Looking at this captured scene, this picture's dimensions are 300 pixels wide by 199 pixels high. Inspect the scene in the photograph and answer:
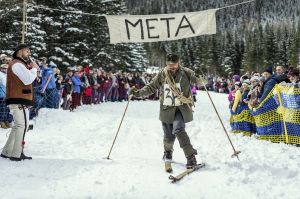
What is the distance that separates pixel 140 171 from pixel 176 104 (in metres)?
1.21

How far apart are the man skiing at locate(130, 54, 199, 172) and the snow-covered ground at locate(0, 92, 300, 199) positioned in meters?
0.39

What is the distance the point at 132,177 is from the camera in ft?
19.5

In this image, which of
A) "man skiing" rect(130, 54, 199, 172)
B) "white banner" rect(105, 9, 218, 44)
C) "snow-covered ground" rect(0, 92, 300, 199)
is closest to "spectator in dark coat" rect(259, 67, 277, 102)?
"snow-covered ground" rect(0, 92, 300, 199)

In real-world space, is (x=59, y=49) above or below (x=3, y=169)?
above

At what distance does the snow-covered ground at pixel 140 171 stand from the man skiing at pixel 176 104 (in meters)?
0.39

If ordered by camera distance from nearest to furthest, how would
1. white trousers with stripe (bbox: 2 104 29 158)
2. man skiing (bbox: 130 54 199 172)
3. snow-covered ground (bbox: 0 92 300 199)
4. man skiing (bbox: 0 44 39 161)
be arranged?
snow-covered ground (bbox: 0 92 300 199)
man skiing (bbox: 130 54 199 172)
man skiing (bbox: 0 44 39 161)
white trousers with stripe (bbox: 2 104 29 158)

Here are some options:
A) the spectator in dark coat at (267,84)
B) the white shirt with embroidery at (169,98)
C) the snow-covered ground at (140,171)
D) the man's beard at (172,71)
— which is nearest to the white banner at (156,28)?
the spectator in dark coat at (267,84)

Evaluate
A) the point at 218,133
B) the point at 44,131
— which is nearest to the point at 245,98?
Answer: the point at 218,133

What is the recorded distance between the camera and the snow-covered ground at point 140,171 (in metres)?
5.16

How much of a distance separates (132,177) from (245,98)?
5.72 meters

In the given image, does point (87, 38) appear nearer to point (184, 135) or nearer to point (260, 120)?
point (260, 120)

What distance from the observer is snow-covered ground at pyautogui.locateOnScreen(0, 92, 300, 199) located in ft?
16.9

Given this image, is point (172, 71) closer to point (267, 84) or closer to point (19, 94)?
point (19, 94)

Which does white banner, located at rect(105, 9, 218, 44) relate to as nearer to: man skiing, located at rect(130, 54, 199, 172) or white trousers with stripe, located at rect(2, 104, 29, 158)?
man skiing, located at rect(130, 54, 199, 172)
